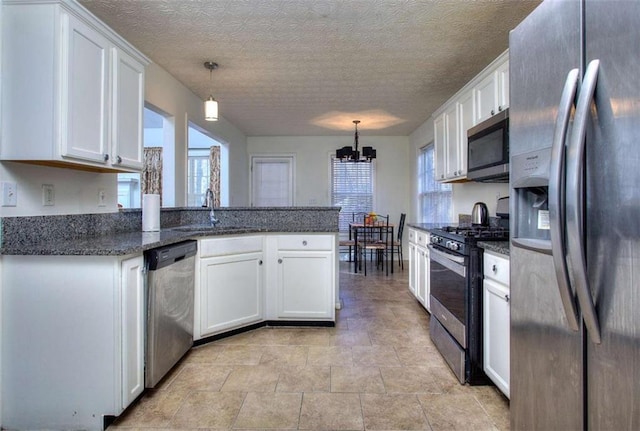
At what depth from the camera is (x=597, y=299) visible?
0.90 metres

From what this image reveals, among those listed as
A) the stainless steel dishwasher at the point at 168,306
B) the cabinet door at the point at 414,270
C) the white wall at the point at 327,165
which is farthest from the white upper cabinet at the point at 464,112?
the white wall at the point at 327,165

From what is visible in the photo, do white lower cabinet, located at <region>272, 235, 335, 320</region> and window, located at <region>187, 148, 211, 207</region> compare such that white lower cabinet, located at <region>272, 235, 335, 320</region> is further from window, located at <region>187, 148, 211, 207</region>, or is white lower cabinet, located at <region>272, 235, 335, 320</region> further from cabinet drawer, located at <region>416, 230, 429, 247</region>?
window, located at <region>187, 148, 211, 207</region>

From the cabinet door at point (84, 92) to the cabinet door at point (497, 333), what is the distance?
2256 mm

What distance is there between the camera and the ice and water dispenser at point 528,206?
1187mm

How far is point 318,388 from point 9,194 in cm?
190

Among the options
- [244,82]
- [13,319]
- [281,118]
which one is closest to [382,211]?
[281,118]

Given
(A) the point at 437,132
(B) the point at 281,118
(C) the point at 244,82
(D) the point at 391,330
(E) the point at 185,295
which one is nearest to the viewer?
(E) the point at 185,295

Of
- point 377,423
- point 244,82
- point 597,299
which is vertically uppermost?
point 244,82

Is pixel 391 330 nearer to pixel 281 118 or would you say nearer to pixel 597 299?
pixel 597 299

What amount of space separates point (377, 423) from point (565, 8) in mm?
1791

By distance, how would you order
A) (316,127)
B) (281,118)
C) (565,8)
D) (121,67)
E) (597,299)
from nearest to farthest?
(597,299)
(565,8)
(121,67)
(281,118)
(316,127)

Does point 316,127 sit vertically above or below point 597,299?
above

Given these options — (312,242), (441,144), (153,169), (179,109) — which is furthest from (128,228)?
(153,169)

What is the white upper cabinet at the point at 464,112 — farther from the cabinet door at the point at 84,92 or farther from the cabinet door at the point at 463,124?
the cabinet door at the point at 84,92
